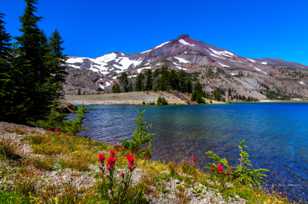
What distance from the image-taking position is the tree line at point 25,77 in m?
16.5

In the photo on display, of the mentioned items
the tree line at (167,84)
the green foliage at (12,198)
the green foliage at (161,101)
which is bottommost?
the green foliage at (12,198)

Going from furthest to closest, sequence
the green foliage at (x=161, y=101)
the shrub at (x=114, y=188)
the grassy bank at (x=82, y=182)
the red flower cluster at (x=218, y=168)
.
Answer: the green foliage at (x=161, y=101), the red flower cluster at (x=218, y=168), the grassy bank at (x=82, y=182), the shrub at (x=114, y=188)

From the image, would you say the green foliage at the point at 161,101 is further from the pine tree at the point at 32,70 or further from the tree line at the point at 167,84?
the pine tree at the point at 32,70

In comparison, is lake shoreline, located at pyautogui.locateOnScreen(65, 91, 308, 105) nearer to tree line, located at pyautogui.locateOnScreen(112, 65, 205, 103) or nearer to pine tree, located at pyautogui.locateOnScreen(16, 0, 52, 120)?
tree line, located at pyautogui.locateOnScreen(112, 65, 205, 103)

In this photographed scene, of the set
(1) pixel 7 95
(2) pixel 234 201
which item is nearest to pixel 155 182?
(2) pixel 234 201

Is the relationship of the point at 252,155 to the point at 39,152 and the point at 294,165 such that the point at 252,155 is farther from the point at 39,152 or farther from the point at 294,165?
the point at 39,152

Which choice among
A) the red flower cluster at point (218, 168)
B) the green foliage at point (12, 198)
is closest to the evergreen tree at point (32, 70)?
the green foliage at point (12, 198)

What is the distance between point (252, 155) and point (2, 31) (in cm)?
2362

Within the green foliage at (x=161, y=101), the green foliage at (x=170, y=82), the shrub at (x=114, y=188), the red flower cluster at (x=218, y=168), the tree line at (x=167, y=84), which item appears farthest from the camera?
the tree line at (x=167, y=84)

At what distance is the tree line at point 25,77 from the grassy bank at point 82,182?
7887 mm

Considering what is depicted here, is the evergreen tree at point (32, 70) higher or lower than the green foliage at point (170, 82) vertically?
lower

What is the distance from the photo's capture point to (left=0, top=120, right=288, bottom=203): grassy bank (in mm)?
5676

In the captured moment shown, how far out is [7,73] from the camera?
16406 millimetres

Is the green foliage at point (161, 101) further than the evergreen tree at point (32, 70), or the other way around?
the green foliage at point (161, 101)
